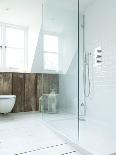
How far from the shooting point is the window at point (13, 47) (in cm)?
408

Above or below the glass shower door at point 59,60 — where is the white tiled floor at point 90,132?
below

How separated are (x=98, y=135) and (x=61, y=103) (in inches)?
43.2

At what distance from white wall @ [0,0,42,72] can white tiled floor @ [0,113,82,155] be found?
5.96 feet

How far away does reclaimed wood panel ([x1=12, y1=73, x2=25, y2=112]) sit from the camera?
3834 millimetres

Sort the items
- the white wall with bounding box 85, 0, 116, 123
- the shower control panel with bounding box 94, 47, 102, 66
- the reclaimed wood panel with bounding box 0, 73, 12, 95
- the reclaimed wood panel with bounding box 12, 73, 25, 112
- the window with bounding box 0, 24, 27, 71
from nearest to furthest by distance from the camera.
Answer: the white wall with bounding box 85, 0, 116, 123
the shower control panel with bounding box 94, 47, 102, 66
the reclaimed wood panel with bounding box 0, 73, 12, 95
the reclaimed wood panel with bounding box 12, 73, 25, 112
the window with bounding box 0, 24, 27, 71

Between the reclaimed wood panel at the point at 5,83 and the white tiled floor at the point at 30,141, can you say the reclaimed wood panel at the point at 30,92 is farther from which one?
the white tiled floor at the point at 30,141

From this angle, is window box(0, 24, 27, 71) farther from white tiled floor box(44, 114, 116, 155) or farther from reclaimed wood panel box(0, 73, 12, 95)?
white tiled floor box(44, 114, 116, 155)

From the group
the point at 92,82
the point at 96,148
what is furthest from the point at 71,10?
the point at 96,148

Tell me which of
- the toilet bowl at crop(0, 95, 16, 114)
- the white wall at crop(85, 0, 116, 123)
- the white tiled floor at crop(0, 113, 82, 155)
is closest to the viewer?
the white tiled floor at crop(0, 113, 82, 155)

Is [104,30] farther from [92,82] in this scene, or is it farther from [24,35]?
[24,35]

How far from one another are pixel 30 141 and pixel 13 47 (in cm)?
272

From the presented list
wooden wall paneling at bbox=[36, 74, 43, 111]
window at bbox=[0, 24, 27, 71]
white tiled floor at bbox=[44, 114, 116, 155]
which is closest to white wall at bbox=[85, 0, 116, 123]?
white tiled floor at bbox=[44, 114, 116, 155]

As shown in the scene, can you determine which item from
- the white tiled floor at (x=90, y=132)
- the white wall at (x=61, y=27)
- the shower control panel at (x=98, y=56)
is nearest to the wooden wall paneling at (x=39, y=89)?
the white tiled floor at (x=90, y=132)

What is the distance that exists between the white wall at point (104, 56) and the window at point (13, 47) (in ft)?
5.64
